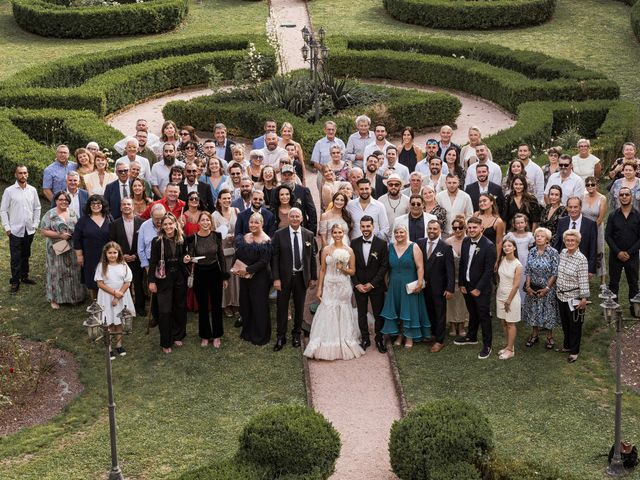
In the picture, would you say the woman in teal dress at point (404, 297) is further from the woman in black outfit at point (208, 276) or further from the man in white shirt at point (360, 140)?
the man in white shirt at point (360, 140)

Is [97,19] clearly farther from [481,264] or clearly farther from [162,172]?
[481,264]

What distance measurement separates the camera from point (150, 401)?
1310 cm

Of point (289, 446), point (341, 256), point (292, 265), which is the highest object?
point (341, 256)

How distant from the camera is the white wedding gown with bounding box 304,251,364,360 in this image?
14117mm

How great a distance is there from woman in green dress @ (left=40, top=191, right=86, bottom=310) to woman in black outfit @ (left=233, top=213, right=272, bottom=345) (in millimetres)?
2647

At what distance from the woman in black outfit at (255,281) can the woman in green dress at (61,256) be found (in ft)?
8.68

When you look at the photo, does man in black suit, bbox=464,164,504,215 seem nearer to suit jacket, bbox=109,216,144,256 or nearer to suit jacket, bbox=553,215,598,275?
suit jacket, bbox=553,215,598,275

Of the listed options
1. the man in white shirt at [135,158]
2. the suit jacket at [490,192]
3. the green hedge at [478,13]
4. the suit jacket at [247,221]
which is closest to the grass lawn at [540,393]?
the suit jacket at [490,192]

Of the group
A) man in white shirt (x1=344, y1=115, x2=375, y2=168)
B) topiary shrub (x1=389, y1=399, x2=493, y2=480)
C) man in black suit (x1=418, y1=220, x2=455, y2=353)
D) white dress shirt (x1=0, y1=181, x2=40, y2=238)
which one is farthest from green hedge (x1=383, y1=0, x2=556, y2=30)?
topiary shrub (x1=389, y1=399, x2=493, y2=480)

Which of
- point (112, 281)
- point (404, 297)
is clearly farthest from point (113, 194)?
point (404, 297)

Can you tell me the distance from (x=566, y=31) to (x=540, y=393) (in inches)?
871

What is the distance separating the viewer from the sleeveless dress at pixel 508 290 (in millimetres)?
13789

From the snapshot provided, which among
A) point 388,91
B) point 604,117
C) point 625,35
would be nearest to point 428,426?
point 604,117

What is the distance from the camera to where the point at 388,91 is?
1002 inches
